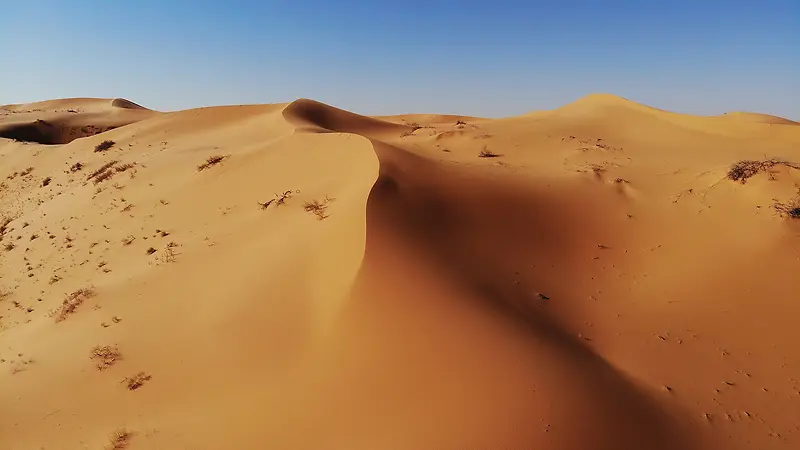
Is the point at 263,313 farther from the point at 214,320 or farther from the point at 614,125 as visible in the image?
the point at 614,125

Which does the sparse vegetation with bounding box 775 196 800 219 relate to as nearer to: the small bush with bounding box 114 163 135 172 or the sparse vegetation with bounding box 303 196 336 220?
the sparse vegetation with bounding box 303 196 336 220

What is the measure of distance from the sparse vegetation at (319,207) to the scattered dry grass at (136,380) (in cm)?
278

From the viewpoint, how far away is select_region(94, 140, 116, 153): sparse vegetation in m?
16.4

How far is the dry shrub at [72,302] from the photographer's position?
6.32 metres

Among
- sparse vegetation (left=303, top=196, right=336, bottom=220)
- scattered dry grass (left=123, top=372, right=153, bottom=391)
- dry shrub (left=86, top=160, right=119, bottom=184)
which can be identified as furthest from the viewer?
dry shrub (left=86, top=160, right=119, bottom=184)

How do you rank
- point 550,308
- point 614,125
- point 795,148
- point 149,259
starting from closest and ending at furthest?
point 550,308
point 149,259
point 795,148
point 614,125

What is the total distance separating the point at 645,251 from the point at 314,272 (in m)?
4.28

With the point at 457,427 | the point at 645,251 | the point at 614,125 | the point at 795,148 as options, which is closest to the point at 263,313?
the point at 457,427

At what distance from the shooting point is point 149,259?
7.31 m

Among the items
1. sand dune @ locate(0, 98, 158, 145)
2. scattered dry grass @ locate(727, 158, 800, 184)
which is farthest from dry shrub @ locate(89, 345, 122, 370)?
sand dune @ locate(0, 98, 158, 145)

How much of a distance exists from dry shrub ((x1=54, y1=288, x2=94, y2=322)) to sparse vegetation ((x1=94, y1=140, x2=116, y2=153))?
38.4ft

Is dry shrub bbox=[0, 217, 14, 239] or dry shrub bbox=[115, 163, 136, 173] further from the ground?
dry shrub bbox=[115, 163, 136, 173]

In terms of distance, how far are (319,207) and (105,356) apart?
3.12 meters

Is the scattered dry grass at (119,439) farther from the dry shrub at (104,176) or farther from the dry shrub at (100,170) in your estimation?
the dry shrub at (100,170)
